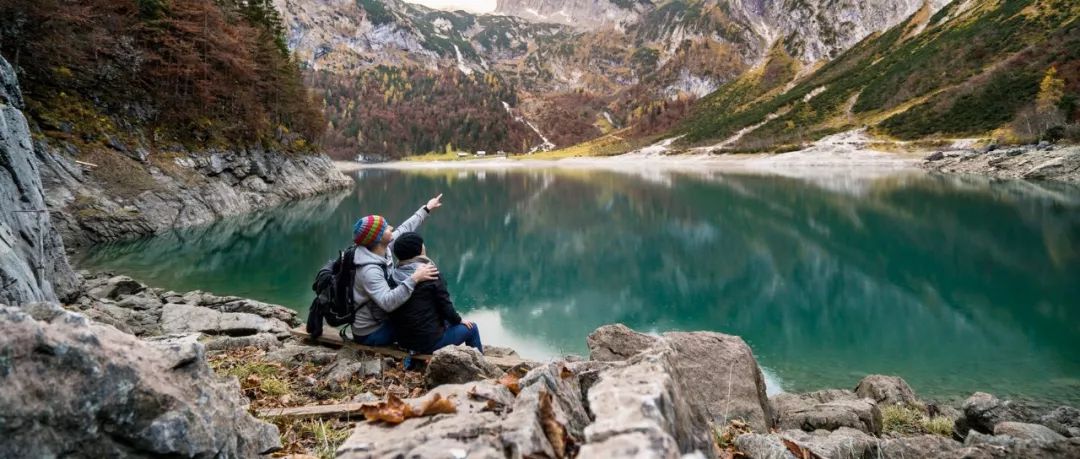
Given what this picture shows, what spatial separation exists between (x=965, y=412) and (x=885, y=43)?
7595 inches

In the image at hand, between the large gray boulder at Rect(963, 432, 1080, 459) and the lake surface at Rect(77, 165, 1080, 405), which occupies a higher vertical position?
the large gray boulder at Rect(963, 432, 1080, 459)

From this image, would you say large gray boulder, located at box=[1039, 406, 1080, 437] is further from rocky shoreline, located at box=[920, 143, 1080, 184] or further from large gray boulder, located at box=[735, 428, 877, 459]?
rocky shoreline, located at box=[920, 143, 1080, 184]

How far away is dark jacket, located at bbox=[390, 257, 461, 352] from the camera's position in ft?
21.4

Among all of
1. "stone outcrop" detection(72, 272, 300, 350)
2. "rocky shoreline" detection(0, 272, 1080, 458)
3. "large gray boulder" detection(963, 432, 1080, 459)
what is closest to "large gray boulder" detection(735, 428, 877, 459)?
"rocky shoreline" detection(0, 272, 1080, 458)

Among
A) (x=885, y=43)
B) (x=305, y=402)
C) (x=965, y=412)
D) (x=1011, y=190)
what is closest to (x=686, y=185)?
(x=1011, y=190)

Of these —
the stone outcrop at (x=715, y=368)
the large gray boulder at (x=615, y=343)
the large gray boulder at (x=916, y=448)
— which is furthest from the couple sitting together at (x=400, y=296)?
the large gray boulder at (x=916, y=448)

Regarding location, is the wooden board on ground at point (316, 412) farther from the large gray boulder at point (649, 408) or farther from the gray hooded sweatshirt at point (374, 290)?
the large gray boulder at point (649, 408)

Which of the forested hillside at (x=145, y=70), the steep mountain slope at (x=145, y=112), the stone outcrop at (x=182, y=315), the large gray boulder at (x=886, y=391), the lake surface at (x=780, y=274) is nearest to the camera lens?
the large gray boulder at (x=886, y=391)

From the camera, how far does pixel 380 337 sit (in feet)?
23.3

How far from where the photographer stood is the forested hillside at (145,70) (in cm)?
2548

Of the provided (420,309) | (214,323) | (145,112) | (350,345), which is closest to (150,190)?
(145,112)

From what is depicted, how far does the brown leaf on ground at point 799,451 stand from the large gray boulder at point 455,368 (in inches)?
111

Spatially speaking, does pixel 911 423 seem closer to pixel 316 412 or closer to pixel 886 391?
pixel 886 391

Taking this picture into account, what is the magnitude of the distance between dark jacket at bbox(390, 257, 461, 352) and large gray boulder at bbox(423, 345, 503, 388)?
111 cm
